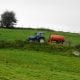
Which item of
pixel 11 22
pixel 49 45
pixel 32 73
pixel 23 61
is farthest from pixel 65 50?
pixel 11 22

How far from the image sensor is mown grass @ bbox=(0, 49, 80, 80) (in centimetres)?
2622

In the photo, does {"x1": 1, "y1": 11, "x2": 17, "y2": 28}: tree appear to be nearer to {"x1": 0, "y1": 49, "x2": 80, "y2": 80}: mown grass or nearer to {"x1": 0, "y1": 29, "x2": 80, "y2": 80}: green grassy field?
{"x1": 0, "y1": 29, "x2": 80, "y2": 80}: green grassy field

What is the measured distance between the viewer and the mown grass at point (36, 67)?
2622 cm

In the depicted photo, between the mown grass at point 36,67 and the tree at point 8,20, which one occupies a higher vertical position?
the tree at point 8,20

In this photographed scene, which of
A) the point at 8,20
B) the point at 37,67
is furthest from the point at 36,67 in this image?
the point at 8,20

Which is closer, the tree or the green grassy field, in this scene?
the green grassy field

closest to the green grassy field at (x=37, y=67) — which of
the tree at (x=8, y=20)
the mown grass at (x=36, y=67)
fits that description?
the mown grass at (x=36, y=67)

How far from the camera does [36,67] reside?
3234cm

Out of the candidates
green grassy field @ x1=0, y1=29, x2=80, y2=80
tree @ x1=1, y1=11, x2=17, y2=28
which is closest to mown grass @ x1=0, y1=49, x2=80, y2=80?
green grassy field @ x1=0, y1=29, x2=80, y2=80

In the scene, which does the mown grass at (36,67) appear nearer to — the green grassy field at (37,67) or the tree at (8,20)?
the green grassy field at (37,67)

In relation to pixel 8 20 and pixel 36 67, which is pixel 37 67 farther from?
pixel 8 20

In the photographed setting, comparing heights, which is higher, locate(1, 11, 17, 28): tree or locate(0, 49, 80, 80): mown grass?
locate(1, 11, 17, 28): tree

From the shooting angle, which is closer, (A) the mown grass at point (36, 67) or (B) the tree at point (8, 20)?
(A) the mown grass at point (36, 67)

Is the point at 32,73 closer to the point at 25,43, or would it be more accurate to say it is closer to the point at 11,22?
the point at 25,43
